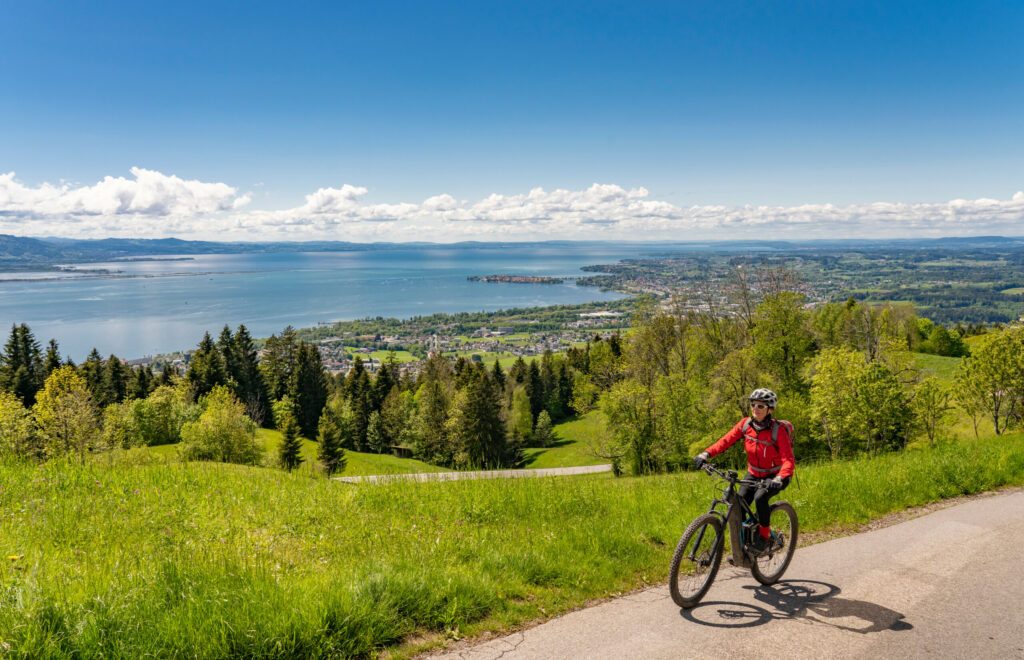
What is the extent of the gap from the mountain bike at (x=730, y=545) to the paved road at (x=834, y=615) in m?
0.19

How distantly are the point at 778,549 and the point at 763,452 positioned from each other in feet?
3.57

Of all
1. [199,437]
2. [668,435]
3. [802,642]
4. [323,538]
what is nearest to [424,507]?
[323,538]

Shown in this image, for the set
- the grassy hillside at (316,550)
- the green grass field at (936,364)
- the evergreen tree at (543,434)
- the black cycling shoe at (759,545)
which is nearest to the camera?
the grassy hillside at (316,550)

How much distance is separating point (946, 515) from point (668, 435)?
2306 centimetres

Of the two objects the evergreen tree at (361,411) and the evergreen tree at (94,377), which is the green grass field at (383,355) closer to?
the evergreen tree at (361,411)

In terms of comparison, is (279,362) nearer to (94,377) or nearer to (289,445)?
(94,377)

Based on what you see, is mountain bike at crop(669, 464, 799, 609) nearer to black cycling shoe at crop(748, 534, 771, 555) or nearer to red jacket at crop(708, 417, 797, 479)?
black cycling shoe at crop(748, 534, 771, 555)

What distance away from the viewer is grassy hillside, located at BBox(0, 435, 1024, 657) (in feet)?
13.1

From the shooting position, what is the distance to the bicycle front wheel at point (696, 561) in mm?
5348

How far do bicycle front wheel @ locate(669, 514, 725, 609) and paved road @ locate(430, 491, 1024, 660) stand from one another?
0.16 meters

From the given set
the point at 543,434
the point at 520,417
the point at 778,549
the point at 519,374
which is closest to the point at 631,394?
the point at 778,549

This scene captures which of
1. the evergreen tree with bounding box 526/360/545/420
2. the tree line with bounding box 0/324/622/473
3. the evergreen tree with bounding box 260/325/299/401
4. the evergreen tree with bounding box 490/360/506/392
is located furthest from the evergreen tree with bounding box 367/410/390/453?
the evergreen tree with bounding box 526/360/545/420

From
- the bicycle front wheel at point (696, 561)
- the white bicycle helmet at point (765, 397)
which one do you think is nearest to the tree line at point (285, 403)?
the bicycle front wheel at point (696, 561)

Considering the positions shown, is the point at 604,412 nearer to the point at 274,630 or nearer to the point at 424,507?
the point at 424,507
